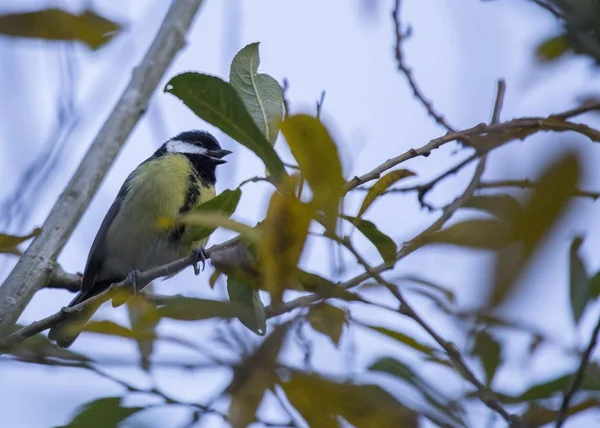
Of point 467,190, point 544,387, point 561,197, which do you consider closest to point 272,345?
point 561,197

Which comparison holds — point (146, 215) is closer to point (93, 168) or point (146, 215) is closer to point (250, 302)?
point (93, 168)

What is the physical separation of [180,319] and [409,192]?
1.26 metres

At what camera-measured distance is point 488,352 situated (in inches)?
51.9

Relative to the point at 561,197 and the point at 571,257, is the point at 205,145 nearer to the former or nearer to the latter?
the point at 571,257

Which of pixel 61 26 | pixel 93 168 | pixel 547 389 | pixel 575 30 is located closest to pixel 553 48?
pixel 575 30

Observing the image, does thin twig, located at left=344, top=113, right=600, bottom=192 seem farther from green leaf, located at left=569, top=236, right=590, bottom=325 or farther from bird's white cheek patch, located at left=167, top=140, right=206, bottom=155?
bird's white cheek patch, located at left=167, top=140, right=206, bottom=155

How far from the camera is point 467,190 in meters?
1.71

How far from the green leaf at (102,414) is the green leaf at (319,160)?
1.38ft

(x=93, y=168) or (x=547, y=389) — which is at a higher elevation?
(x=93, y=168)

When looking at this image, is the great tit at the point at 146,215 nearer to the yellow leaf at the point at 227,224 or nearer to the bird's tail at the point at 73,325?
the bird's tail at the point at 73,325

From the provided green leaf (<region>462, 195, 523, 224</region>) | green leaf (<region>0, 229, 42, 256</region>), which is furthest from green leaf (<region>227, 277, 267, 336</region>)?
green leaf (<region>0, 229, 42, 256</region>)

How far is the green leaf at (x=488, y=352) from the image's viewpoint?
129 centimetres

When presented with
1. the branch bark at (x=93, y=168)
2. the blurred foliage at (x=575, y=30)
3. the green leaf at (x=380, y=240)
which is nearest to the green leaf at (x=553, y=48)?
the blurred foliage at (x=575, y=30)

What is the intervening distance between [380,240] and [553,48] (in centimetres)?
65
